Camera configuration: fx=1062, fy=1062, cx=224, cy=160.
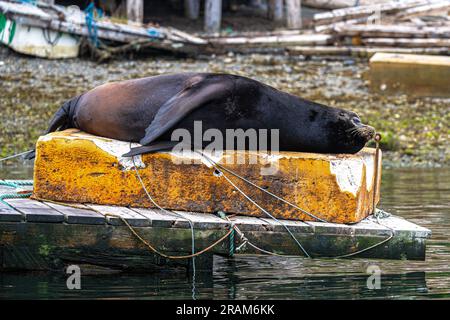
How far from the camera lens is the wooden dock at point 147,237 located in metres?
7.61

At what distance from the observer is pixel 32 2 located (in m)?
21.1

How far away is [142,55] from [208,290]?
1416cm

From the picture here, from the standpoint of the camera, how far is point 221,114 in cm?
826

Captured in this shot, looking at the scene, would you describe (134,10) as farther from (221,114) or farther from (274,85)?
(221,114)

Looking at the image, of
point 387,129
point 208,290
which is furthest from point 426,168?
point 208,290

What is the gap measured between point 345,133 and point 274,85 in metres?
9.86

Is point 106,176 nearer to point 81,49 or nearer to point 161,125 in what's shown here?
point 161,125

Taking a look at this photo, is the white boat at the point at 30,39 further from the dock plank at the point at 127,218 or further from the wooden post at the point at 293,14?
the dock plank at the point at 127,218

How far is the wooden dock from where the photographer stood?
7.61 metres

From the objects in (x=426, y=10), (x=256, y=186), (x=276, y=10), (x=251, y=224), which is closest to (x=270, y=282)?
(x=251, y=224)

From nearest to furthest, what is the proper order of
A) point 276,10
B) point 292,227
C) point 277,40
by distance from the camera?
Result: 1. point 292,227
2. point 277,40
3. point 276,10

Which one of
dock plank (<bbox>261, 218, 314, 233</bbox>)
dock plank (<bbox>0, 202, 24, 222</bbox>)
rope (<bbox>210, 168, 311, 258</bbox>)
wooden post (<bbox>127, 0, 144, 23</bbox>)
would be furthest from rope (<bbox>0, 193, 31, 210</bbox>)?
wooden post (<bbox>127, 0, 144, 23</bbox>)

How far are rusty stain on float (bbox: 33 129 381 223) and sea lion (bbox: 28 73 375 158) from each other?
261 mm

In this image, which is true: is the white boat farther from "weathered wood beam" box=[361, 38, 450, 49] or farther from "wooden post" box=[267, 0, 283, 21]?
"wooden post" box=[267, 0, 283, 21]
